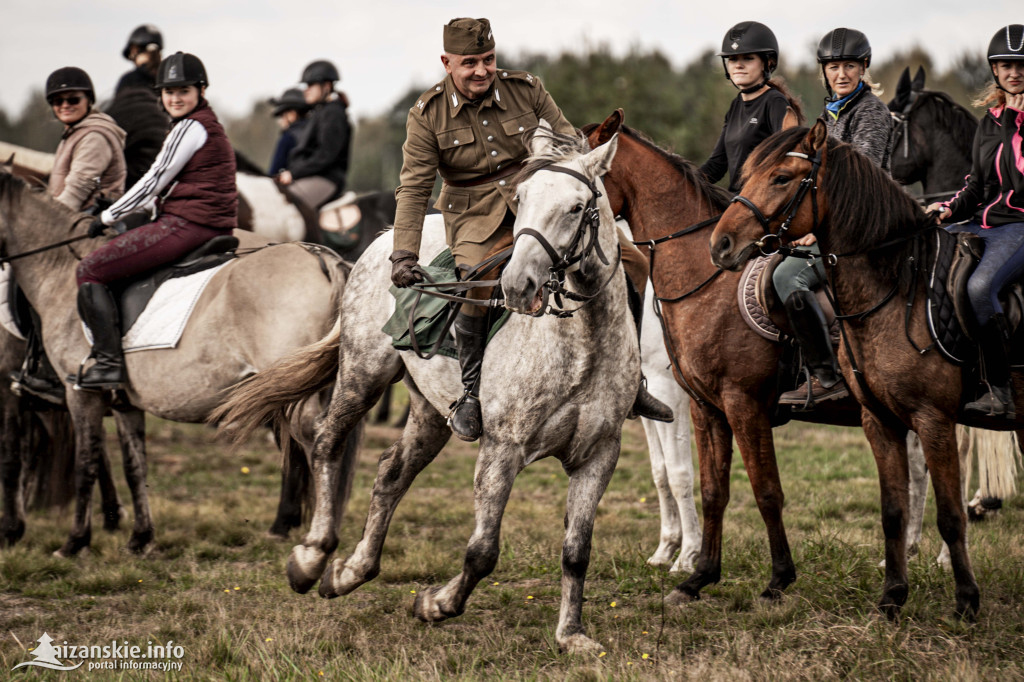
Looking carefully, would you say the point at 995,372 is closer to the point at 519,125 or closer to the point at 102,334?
the point at 519,125

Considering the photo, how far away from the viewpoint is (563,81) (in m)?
36.2

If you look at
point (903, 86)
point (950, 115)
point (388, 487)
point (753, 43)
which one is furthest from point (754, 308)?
point (903, 86)

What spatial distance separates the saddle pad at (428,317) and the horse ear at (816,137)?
65.0 inches

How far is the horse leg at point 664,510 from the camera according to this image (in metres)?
6.30

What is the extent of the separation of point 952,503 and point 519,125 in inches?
A: 111

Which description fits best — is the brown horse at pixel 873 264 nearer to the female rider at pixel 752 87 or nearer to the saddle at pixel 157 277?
the female rider at pixel 752 87

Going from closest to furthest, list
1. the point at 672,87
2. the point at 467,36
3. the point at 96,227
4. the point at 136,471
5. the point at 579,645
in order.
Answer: the point at 579,645
the point at 467,36
the point at 96,227
the point at 136,471
the point at 672,87

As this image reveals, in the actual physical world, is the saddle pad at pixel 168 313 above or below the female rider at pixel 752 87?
below

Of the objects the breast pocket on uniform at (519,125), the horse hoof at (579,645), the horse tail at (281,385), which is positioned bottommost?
the horse hoof at (579,645)

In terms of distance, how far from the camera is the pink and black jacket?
467cm

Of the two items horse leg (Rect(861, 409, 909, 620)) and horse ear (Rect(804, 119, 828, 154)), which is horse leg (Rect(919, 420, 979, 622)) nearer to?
horse leg (Rect(861, 409, 909, 620))

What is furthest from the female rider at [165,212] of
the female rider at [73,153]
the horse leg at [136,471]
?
the female rider at [73,153]

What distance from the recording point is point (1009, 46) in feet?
15.0

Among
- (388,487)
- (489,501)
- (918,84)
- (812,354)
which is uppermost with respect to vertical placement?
(918,84)
